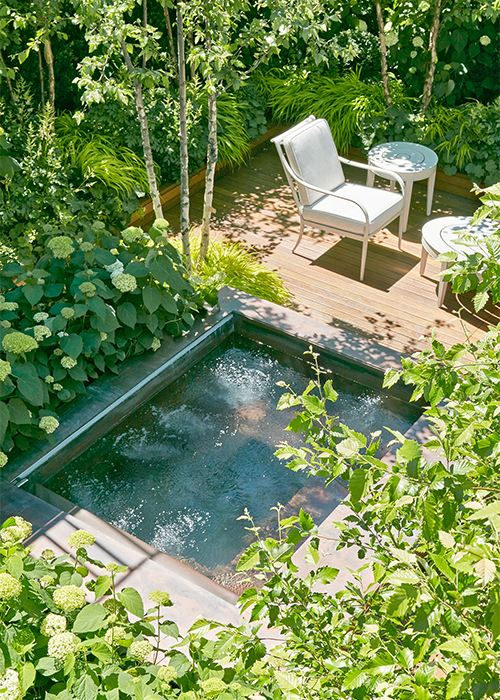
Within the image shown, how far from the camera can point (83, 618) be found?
78.2 inches

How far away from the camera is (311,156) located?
5.77 m

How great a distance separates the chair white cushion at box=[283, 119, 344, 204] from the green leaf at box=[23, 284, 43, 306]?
2448 millimetres

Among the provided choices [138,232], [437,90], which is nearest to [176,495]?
[138,232]

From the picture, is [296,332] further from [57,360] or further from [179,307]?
[57,360]

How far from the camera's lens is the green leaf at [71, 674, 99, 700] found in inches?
74.0

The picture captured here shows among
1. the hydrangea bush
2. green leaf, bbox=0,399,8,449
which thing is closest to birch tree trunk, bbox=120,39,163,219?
the hydrangea bush

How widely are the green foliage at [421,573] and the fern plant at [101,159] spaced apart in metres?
4.48

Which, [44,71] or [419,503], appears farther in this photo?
[44,71]

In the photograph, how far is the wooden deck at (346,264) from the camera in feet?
17.0

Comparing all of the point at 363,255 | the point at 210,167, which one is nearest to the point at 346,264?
the point at 363,255

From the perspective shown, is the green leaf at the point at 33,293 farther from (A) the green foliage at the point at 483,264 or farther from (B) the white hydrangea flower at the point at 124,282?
(A) the green foliage at the point at 483,264

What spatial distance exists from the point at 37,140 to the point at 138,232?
200 centimetres

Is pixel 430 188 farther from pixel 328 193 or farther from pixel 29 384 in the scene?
pixel 29 384

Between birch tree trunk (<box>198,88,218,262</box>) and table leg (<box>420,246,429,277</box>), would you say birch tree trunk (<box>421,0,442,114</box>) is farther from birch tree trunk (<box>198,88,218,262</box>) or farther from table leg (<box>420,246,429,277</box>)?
birch tree trunk (<box>198,88,218,262</box>)
